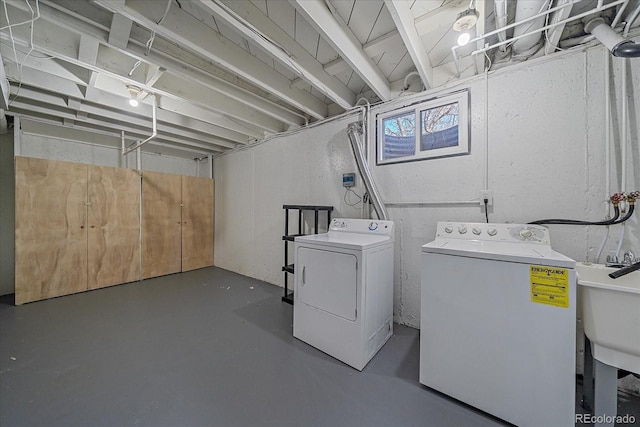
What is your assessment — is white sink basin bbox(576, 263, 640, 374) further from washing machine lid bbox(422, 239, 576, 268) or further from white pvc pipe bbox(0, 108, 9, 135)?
white pvc pipe bbox(0, 108, 9, 135)

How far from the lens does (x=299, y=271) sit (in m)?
2.02

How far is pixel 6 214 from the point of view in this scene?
120 inches

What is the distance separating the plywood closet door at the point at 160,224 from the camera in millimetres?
3717

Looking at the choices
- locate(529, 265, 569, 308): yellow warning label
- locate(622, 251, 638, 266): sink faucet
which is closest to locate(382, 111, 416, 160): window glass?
locate(529, 265, 569, 308): yellow warning label

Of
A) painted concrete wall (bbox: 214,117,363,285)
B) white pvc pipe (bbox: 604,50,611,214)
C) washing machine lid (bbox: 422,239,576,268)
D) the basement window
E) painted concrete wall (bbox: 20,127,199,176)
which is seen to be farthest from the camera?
painted concrete wall (bbox: 20,127,199,176)

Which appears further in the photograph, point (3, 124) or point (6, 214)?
point (6, 214)

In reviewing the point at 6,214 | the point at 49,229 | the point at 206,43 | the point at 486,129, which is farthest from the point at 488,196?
the point at 6,214

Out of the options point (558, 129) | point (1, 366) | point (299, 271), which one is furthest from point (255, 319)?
point (558, 129)

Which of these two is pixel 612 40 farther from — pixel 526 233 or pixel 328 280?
pixel 328 280

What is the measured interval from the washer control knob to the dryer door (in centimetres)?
117

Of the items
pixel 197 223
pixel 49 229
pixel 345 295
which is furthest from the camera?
pixel 197 223

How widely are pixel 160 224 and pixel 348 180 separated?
11.1 feet

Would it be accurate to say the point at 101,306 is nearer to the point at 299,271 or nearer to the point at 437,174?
the point at 299,271

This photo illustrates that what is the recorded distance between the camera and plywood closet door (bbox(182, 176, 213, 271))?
13.8ft
